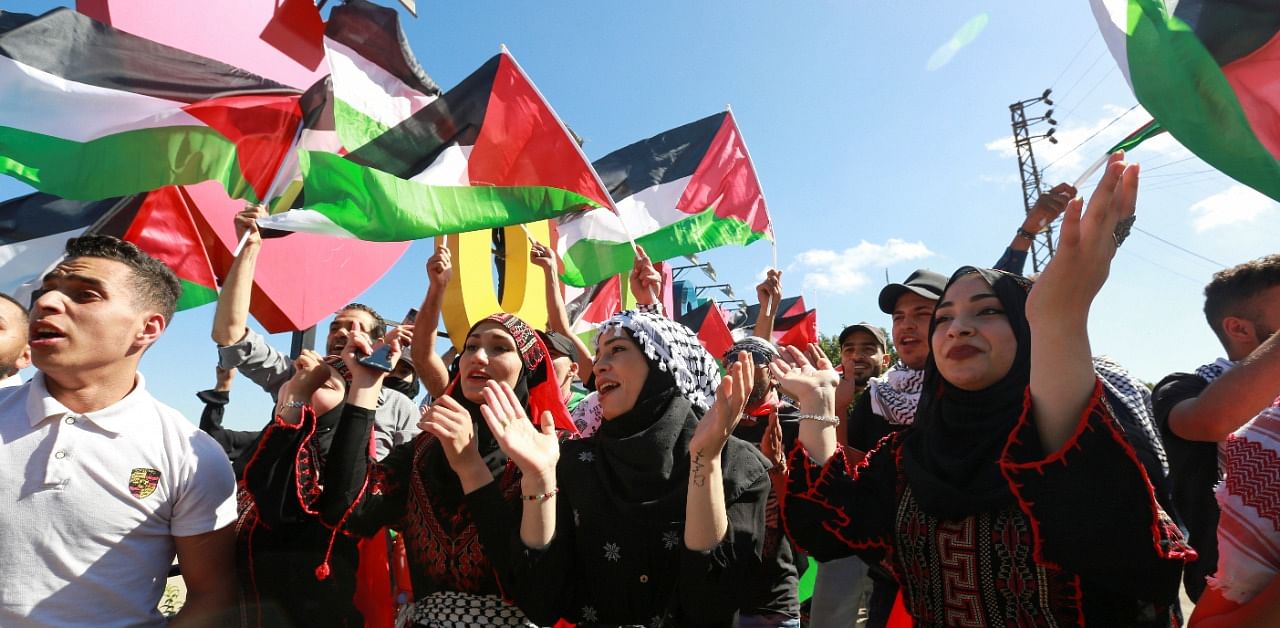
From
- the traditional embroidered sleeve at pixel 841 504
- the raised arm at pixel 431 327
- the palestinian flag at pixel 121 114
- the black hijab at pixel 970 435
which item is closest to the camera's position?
the black hijab at pixel 970 435

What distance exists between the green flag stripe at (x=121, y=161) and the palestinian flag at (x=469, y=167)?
1.99 ft

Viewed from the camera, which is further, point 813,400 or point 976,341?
point 813,400

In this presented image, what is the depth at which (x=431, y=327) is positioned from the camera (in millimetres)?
3502

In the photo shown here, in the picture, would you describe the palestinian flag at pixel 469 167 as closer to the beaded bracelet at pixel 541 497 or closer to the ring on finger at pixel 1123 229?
the beaded bracelet at pixel 541 497

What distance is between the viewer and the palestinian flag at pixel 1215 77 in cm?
243

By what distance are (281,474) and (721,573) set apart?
142 centimetres

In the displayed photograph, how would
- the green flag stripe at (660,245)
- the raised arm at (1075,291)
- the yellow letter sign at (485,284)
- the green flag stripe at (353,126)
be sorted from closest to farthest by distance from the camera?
the raised arm at (1075,291) → the green flag stripe at (353,126) → the yellow letter sign at (485,284) → the green flag stripe at (660,245)

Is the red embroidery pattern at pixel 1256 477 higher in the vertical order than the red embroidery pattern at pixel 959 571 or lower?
higher

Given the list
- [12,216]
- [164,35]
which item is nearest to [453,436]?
[164,35]

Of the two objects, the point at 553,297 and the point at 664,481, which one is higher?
the point at 553,297

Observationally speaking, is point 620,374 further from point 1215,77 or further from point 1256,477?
point 1215,77

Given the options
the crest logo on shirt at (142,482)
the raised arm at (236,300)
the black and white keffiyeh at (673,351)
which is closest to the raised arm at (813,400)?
the black and white keffiyeh at (673,351)

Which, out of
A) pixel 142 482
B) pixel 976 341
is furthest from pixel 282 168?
pixel 976 341

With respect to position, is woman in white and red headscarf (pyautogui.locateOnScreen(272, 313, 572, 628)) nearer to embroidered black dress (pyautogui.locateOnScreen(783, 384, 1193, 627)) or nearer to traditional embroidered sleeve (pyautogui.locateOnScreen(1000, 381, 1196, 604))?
embroidered black dress (pyautogui.locateOnScreen(783, 384, 1193, 627))
